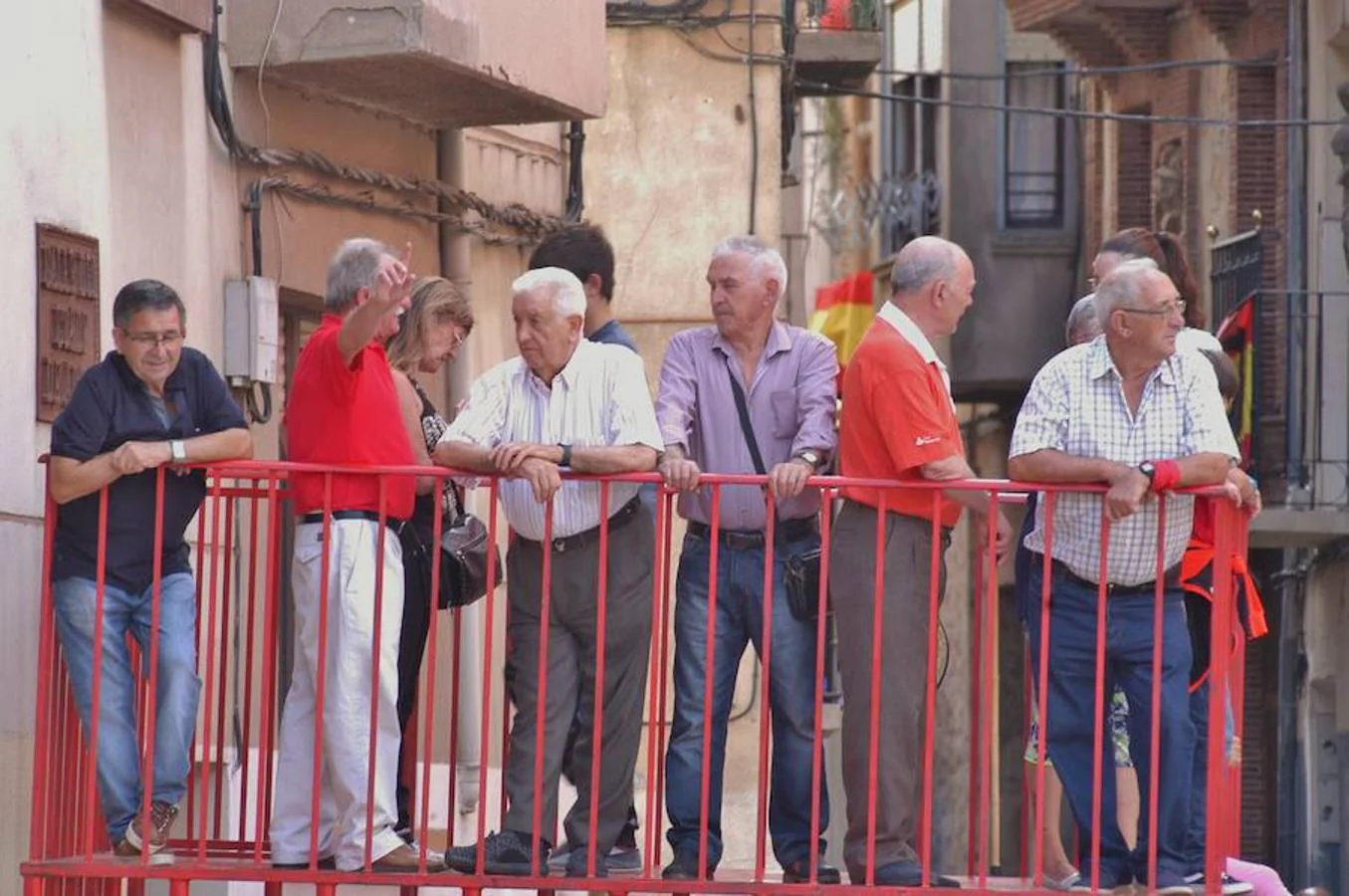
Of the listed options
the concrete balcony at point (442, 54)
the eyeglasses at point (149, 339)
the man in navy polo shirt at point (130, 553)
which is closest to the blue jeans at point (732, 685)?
the man in navy polo shirt at point (130, 553)

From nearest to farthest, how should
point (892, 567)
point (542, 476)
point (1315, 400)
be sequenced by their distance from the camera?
point (542, 476) < point (892, 567) < point (1315, 400)

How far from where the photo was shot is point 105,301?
11.5 meters

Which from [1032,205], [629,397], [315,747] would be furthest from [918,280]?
[1032,205]

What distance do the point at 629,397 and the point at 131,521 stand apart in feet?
4.85

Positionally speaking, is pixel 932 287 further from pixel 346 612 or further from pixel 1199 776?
pixel 346 612

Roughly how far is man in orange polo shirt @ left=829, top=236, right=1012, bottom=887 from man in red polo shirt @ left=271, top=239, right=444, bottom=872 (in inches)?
50.8

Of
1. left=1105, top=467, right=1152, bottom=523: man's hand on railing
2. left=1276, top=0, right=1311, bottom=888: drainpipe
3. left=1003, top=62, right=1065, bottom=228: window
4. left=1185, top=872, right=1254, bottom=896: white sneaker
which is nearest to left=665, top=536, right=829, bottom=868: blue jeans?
left=1105, top=467, right=1152, bottom=523: man's hand on railing

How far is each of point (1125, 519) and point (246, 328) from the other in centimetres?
459

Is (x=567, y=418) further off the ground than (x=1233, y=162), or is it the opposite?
(x=1233, y=162)

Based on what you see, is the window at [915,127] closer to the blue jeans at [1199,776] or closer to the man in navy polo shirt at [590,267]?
the man in navy polo shirt at [590,267]

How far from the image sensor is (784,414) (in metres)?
10.2

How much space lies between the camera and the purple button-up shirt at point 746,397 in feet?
33.2

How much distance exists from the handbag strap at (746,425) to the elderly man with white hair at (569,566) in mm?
439

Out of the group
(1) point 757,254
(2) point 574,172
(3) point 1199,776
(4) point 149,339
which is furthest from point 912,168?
(4) point 149,339
